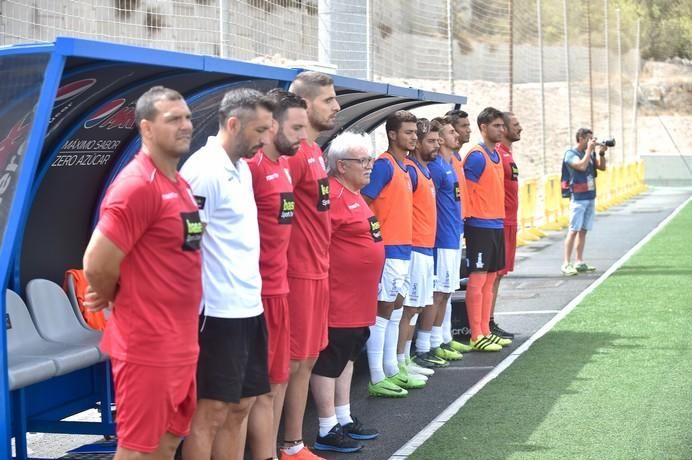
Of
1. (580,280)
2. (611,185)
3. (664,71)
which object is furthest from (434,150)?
(664,71)

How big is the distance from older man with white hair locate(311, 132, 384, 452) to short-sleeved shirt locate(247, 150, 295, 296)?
1237 mm

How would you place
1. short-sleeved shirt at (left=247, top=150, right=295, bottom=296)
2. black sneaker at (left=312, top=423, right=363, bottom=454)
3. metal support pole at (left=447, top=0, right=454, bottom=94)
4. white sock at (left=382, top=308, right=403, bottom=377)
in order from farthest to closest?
metal support pole at (left=447, top=0, right=454, bottom=94), white sock at (left=382, top=308, right=403, bottom=377), black sneaker at (left=312, top=423, right=363, bottom=454), short-sleeved shirt at (left=247, top=150, right=295, bottom=296)

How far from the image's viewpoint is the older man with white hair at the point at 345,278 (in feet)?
23.0

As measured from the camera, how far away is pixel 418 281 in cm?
875

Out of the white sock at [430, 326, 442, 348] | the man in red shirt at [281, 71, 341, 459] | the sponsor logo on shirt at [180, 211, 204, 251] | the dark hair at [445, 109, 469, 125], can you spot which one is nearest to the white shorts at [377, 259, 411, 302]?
the man in red shirt at [281, 71, 341, 459]

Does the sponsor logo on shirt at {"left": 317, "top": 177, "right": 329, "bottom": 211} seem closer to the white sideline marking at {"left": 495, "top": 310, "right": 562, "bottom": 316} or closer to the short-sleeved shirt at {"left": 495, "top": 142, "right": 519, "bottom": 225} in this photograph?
the short-sleeved shirt at {"left": 495, "top": 142, "right": 519, "bottom": 225}

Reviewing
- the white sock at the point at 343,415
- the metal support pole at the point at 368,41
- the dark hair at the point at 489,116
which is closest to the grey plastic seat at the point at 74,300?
the white sock at the point at 343,415

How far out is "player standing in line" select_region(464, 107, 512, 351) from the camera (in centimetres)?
1012

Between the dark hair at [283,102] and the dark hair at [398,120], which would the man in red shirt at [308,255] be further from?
the dark hair at [398,120]

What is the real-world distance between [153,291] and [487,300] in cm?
608

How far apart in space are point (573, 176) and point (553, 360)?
6.79 meters

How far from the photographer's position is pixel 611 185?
107 ft

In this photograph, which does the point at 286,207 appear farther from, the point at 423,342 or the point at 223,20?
the point at 423,342

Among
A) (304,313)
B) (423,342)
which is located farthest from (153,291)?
(423,342)
